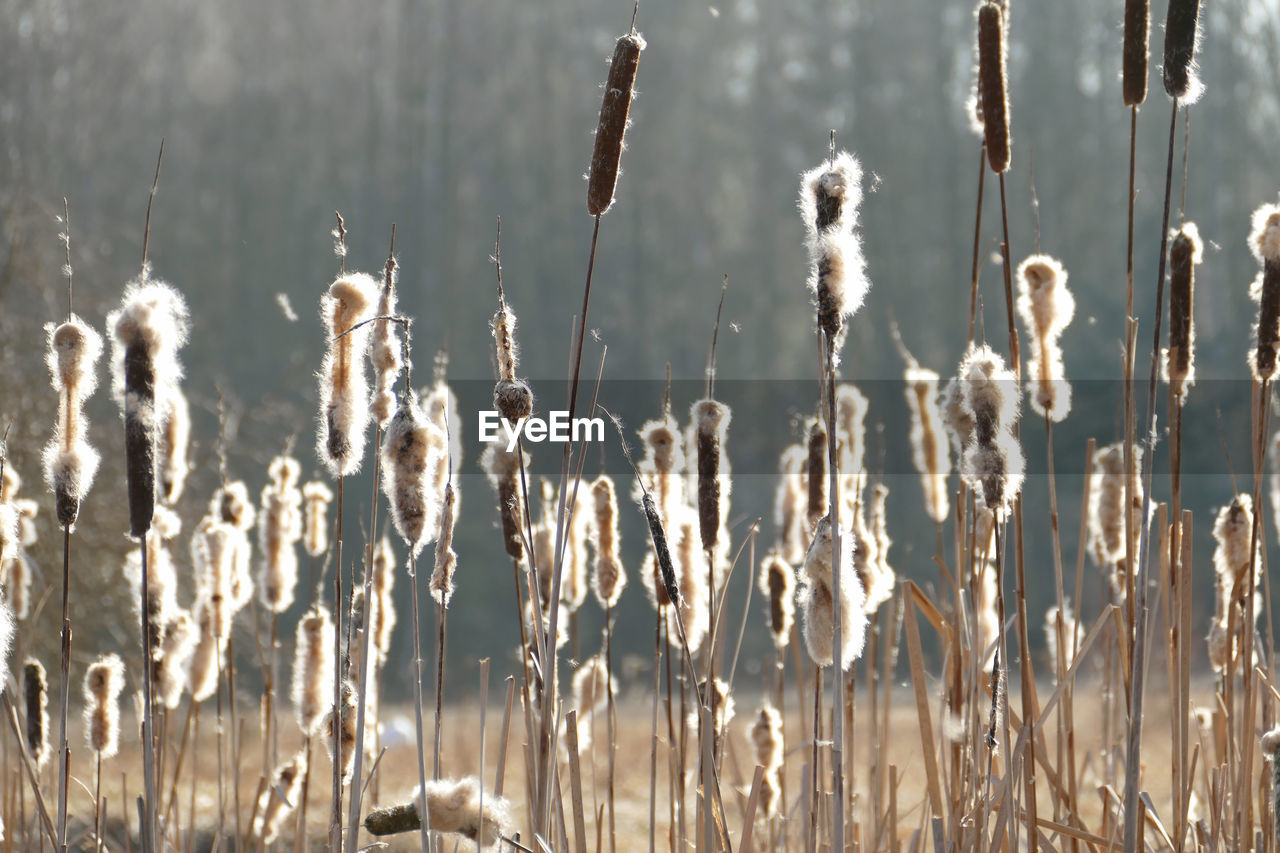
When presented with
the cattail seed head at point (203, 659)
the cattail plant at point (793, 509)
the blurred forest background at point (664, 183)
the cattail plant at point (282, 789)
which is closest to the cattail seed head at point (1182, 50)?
the cattail plant at point (793, 509)

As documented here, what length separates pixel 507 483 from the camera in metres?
1.39

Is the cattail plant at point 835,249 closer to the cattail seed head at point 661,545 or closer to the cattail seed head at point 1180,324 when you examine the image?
the cattail seed head at point 661,545

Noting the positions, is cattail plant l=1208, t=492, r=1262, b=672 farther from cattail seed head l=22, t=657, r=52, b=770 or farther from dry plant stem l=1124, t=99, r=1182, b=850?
cattail seed head l=22, t=657, r=52, b=770

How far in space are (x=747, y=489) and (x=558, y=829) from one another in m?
17.0

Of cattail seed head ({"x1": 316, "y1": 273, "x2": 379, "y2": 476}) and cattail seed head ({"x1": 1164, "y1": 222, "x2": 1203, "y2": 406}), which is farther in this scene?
cattail seed head ({"x1": 1164, "y1": 222, "x2": 1203, "y2": 406})

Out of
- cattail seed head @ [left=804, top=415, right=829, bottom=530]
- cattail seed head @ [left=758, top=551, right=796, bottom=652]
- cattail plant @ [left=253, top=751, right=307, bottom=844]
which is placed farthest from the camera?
cattail seed head @ [left=758, top=551, right=796, bottom=652]

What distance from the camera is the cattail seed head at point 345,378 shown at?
1.04 meters

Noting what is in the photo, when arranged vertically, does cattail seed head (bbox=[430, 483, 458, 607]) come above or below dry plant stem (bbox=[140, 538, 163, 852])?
above

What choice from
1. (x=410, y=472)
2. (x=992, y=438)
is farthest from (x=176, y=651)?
(x=992, y=438)

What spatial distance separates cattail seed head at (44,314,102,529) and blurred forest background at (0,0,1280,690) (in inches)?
518

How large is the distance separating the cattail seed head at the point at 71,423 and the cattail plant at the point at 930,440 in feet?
3.88

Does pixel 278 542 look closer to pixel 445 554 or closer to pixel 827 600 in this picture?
pixel 445 554

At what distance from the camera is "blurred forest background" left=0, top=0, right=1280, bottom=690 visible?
1620cm

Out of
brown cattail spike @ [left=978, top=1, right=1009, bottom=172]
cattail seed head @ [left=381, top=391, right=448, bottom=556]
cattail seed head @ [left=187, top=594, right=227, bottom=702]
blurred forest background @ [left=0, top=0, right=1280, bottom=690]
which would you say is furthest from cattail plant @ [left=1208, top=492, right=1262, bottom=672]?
blurred forest background @ [left=0, top=0, right=1280, bottom=690]
